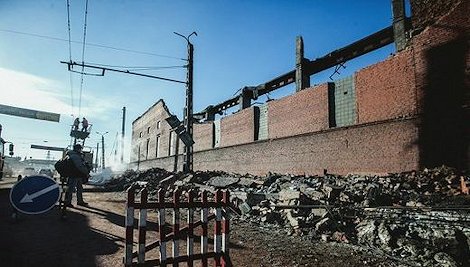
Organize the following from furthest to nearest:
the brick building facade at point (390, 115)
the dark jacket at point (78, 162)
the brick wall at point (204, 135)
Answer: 1. the brick wall at point (204, 135)
2. the brick building facade at point (390, 115)
3. the dark jacket at point (78, 162)

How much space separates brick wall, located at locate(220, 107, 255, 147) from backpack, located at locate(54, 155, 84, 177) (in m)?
12.5

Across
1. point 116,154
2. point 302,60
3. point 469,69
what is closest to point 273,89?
point 302,60

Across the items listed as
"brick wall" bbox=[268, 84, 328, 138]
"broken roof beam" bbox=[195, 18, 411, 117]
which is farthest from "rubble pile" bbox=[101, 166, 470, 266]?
"broken roof beam" bbox=[195, 18, 411, 117]

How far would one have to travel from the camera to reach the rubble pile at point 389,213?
18.9ft

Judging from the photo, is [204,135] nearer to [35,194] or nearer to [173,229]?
[35,194]

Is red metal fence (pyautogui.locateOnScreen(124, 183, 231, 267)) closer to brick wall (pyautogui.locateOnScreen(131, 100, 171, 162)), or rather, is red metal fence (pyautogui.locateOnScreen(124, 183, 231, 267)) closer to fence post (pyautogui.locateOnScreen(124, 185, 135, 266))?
fence post (pyautogui.locateOnScreen(124, 185, 135, 266))

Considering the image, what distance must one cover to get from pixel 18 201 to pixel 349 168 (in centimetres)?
1150

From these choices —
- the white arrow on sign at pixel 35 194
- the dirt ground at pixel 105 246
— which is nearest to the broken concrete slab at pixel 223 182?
the dirt ground at pixel 105 246

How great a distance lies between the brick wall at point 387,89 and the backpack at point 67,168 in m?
10.8

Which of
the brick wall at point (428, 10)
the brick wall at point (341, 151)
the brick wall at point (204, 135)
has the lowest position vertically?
the brick wall at point (341, 151)

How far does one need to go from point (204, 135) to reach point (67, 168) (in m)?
17.7

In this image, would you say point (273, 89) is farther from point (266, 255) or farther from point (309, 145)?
point (266, 255)

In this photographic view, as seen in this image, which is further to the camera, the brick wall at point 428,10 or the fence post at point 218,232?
the brick wall at point 428,10

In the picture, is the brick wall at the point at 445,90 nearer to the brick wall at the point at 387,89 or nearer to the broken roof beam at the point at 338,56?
the brick wall at the point at 387,89
